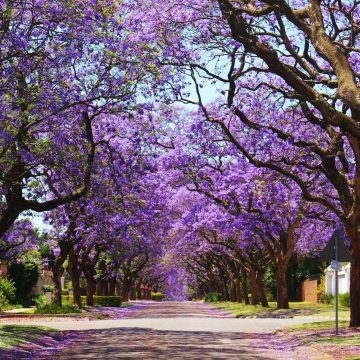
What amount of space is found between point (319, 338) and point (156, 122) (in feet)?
50.0

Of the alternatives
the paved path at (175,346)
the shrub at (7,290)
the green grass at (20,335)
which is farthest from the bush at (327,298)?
the green grass at (20,335)

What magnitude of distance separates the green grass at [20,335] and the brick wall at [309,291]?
44970 mm

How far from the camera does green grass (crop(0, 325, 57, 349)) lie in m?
17.1

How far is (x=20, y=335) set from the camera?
1955 centimetres

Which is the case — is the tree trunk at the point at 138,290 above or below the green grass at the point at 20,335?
below

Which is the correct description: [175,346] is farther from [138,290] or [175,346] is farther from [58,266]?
[138,290]

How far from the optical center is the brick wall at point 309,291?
65.1m

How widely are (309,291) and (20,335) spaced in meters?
53.0

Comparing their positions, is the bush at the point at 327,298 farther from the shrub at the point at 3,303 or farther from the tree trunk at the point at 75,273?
the shrub at the point at 3,303

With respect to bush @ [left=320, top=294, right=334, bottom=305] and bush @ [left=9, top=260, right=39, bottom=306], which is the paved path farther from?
bush @ [left=9, top=260, right=39, bottom=306]

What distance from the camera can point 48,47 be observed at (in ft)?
54.4

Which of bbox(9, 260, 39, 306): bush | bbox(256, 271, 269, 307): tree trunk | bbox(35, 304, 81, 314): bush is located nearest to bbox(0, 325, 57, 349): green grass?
bbox(35, 304, 81, 314): bush

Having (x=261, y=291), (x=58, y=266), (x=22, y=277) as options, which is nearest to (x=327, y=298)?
(x=261, y=291)

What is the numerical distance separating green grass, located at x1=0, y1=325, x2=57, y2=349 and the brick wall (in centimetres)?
4497
